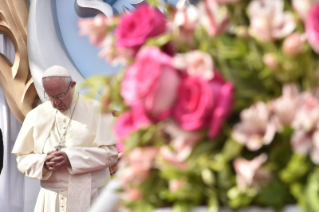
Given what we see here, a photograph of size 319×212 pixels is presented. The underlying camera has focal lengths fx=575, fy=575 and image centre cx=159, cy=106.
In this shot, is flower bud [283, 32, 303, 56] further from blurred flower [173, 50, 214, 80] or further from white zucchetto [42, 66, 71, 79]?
white zucchetto [42, 66, 71, 79]

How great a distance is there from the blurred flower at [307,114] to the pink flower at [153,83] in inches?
5.2

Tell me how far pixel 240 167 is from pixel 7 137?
438 cm

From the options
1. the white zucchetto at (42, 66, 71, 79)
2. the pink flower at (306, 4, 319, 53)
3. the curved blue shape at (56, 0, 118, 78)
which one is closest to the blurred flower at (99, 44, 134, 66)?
the pink flower at (306, 4, 319, 53)

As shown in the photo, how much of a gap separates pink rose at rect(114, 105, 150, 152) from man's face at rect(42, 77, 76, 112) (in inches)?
121

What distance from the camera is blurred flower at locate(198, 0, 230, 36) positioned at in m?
0.63

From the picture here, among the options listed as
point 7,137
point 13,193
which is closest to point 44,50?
point 7,137

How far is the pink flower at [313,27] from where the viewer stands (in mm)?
571

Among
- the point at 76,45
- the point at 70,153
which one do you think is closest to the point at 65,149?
the point at 70,153

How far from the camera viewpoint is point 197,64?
2.04 ft

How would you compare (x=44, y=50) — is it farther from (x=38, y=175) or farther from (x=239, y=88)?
(x=239, y=88)

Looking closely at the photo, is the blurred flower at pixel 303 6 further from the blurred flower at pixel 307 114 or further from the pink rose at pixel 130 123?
the pink rose at pixel 130 123

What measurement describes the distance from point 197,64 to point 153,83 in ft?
0.19

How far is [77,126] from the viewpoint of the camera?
3.88 m

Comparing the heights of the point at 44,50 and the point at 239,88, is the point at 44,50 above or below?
above
